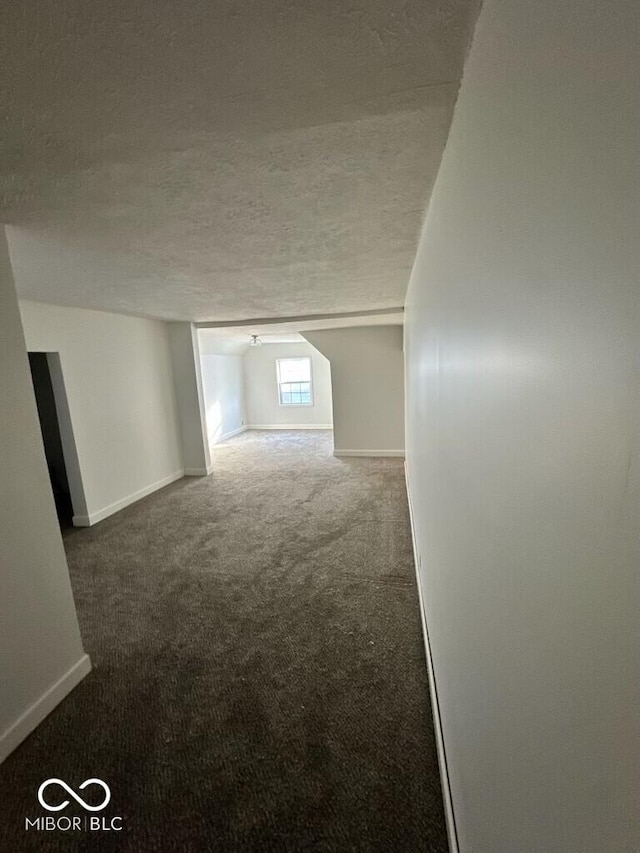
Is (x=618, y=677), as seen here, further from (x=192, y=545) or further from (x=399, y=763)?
(x=192, y=545)

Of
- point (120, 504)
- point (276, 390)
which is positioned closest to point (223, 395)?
point (276, 390)

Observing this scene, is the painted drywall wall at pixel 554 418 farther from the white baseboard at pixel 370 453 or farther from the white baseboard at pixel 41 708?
the white baseboard at pixel 370 453

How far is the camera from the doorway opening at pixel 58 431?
131 inches

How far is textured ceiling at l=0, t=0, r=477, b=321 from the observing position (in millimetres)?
647

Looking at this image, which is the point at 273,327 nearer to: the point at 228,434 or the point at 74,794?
the point at 228,434

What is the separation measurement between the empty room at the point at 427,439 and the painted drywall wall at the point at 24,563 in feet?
0.04

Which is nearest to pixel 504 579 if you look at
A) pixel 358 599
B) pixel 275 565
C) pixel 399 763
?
pixel 399 763

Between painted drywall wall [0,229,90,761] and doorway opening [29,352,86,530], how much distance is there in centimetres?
194

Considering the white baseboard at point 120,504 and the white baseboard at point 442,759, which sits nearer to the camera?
the white baseboard at point 442,759

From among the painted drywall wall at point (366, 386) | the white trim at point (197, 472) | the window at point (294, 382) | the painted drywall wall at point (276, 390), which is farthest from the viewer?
the window at point (294, 382)

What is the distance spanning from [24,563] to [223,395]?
6.35 metres

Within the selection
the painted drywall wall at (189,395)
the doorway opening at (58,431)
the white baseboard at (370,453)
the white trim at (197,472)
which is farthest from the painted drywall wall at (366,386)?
the doorway opening at (58,431)

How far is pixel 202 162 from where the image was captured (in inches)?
42.9

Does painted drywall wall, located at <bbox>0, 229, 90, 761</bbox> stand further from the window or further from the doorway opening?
the window
